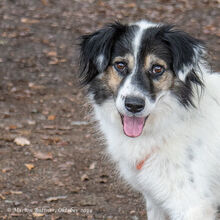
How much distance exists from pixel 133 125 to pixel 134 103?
1.03ft

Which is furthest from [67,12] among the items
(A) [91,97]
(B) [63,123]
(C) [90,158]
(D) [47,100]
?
(A) [91,97]

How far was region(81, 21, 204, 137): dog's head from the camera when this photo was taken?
360cm

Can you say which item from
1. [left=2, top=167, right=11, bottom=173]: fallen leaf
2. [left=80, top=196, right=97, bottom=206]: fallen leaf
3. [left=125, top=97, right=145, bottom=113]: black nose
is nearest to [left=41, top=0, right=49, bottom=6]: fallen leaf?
[left=2, top=167, right=11, bottom=173]: fallen leaf

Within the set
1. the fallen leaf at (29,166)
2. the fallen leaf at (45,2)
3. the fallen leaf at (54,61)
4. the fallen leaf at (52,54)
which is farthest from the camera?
the fallen leaf at (45,2)

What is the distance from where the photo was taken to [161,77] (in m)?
3.71

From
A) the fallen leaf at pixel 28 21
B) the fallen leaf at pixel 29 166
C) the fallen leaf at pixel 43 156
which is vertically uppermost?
the fallen leaf at pixel 29 166

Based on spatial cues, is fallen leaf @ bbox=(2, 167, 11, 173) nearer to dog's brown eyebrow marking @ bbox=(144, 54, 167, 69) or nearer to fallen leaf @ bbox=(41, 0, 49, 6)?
dog's brown eyebrow marking @ bbox=(144, 54, 167, 69)

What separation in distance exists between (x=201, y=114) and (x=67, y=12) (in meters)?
9.03

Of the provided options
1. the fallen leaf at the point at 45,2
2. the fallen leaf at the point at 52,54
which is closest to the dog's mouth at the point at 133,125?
the fallen leaf at the point at 52,54

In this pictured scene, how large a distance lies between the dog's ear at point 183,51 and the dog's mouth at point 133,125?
48cm

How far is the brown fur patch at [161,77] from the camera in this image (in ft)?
12.0

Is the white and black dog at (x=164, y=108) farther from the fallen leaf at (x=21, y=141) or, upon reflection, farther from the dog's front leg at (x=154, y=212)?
the fallen leaf at (x=21, y=141)

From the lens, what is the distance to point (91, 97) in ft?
13.4

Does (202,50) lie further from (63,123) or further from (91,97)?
(63,123)
